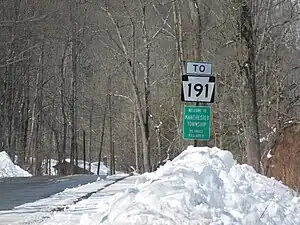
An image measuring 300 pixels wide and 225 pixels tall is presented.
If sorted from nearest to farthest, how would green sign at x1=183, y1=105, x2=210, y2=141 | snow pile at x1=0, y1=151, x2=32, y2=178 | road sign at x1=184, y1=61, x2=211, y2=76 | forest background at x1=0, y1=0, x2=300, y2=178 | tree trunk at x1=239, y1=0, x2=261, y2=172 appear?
road sign at x1=184, y1=61, x2=211, y2=76
green sign at x1=183, y1=105, x2=210, y2=141
tree trunk at x1=239, y1=0, x2=261, y2=172
forest background at x1=0, y1=0, x2=300, y2=178
snow pile at x1=0, y1=151, x2=32, y2=178

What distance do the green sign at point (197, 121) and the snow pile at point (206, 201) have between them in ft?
3.85

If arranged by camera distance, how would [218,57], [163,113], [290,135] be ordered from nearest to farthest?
[290,135]
[218,57]
[163,113]

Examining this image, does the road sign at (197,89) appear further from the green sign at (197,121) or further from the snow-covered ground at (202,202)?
the snow-covered ground at (202,202)

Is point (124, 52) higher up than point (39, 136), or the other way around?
point (124, 52)

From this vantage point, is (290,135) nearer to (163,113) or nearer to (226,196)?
(226,196)

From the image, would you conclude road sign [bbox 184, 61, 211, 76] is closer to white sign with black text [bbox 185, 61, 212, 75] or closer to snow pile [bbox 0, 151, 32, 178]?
white sign with black text [bbox 185, 61, 212, 75]

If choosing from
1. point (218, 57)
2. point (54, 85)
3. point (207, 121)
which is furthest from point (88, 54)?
point (207, 121)

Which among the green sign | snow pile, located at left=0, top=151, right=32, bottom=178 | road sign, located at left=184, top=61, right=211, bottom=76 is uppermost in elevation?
road sign, located at left=184, top=61, right=211, bottom=76

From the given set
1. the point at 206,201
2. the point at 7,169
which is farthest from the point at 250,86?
the point at 7,169

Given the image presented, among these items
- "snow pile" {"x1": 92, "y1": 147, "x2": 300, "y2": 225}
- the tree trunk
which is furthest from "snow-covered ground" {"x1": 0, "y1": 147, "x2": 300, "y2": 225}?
the tree trunk

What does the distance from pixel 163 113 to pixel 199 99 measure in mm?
39767

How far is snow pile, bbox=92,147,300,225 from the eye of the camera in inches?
380

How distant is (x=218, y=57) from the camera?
37.4m

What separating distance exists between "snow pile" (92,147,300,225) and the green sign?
1.17 m
